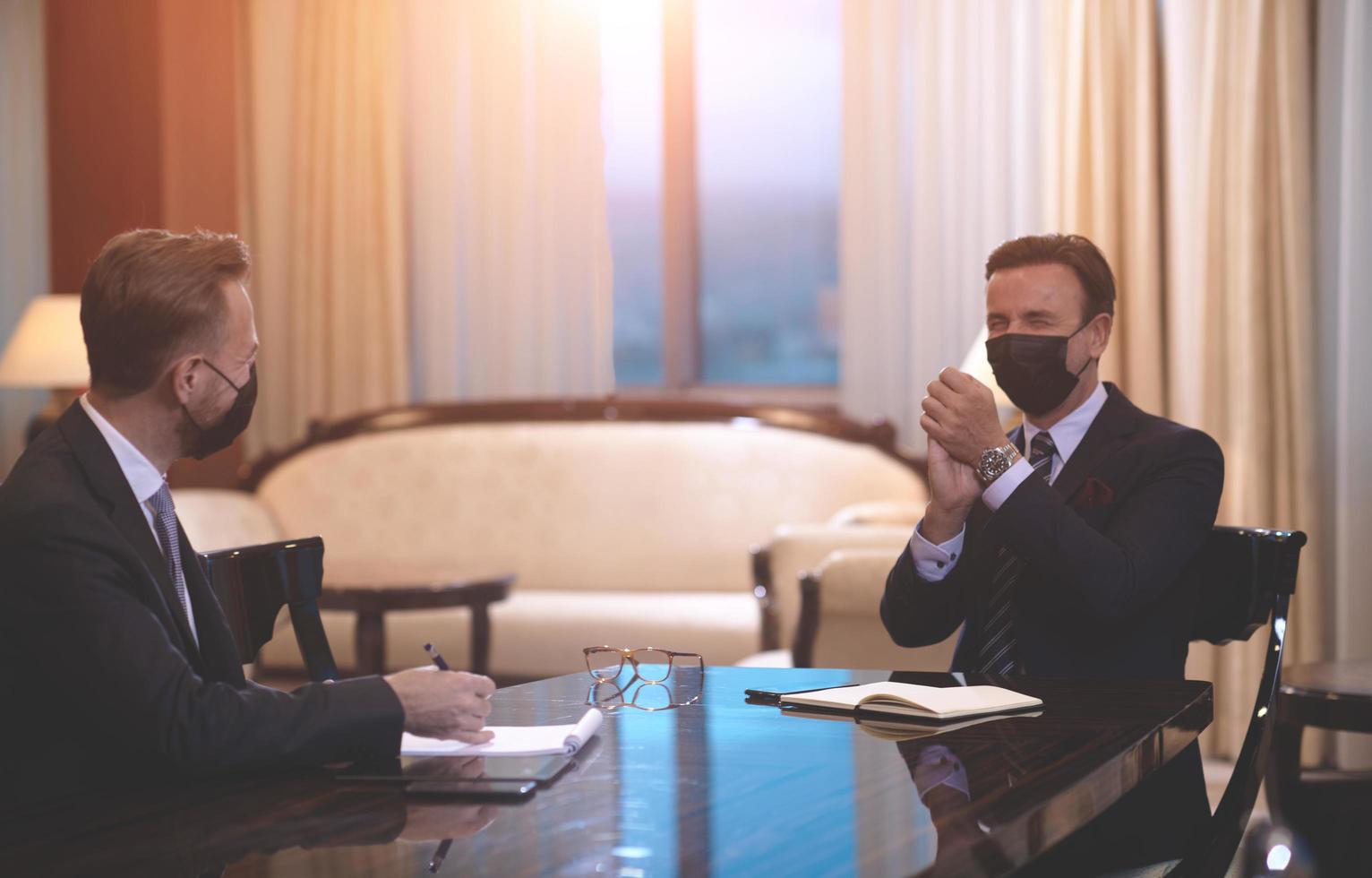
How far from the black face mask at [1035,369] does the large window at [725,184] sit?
3.47 m

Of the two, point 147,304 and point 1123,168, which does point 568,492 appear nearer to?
point 1123,168

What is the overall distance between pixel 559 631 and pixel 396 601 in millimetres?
779

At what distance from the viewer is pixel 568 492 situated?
5.46 metres

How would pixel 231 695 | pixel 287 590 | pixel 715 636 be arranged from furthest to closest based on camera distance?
1. pixel 715 636
2. pixel 287 590
3. pixel 231 695

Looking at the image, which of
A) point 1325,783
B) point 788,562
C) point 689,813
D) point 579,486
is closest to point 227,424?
point 689,813

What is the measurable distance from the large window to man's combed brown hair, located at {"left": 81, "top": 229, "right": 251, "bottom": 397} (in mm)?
4342

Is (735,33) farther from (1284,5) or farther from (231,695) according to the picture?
(231,695)

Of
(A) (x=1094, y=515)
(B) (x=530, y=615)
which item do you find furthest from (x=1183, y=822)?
(B) (x=530, y=615)

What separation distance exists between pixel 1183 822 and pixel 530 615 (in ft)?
10.3

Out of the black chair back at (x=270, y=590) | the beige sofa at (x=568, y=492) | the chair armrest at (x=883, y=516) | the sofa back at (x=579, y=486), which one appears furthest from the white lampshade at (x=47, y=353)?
the black chair back at (x=270, y=590)

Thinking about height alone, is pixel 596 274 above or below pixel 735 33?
below

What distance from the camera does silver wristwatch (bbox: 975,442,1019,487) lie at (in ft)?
6.75

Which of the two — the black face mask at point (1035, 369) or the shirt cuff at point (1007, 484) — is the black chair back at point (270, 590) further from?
the black face mask at point (1035, 369)

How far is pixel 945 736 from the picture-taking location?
4.89 ft
